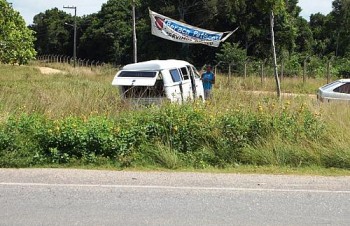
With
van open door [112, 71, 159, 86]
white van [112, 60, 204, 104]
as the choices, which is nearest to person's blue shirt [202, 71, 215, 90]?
white van [112, 60, 204, 104]

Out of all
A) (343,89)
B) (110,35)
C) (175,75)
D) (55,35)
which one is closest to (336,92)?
(343,89)

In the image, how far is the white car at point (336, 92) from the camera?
14.7 meters

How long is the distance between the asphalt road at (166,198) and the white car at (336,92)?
305 inches

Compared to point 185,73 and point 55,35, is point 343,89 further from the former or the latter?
point 55,35

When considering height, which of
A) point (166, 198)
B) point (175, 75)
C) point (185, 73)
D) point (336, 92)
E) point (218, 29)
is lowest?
point (166, 198)

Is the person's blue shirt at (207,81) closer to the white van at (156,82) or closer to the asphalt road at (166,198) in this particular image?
the white van at (156,82)

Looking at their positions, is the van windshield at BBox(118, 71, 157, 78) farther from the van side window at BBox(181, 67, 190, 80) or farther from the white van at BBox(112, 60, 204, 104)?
the van side window at BBox(181, 67, 190, 80)

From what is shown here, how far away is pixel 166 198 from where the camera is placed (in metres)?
6.14

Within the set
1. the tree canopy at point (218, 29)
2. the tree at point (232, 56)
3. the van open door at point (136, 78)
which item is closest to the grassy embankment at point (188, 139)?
the van open door at point (136, 78)

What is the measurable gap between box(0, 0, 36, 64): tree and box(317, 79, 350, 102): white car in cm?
→ 1351

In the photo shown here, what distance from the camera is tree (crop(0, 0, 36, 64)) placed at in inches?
826

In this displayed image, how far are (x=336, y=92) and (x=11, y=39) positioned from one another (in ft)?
46.6

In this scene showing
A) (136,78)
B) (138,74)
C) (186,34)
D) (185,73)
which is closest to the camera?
(136,78)

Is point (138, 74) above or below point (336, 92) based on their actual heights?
above
